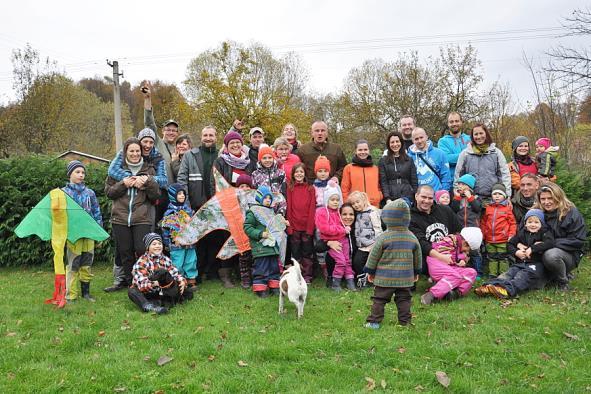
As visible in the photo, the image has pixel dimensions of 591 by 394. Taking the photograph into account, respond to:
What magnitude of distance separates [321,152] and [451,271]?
3.03 m

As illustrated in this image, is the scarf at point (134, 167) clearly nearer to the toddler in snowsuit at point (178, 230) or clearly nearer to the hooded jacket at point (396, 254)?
the toddler in snowsuit at point (178, 230)

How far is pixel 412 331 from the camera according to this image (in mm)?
5012

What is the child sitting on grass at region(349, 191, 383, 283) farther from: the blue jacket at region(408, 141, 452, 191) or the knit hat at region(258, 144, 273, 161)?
the knit hat at region(258, 144, 273, 161)

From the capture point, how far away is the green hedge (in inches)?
352

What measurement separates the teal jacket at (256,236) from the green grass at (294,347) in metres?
0.78

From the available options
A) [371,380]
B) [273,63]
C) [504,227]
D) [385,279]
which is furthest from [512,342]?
[273,63]

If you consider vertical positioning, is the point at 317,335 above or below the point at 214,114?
below

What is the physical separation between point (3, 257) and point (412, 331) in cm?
824

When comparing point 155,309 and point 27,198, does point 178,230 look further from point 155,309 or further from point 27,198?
point 27,198

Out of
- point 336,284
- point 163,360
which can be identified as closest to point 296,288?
point 336,284

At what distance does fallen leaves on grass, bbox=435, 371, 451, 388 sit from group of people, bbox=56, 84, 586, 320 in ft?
7.14

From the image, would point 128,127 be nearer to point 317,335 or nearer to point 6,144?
point 6,144

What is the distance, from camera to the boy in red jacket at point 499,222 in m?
7.31

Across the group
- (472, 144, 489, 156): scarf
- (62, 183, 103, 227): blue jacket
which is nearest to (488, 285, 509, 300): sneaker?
(472, 144, 489, 156): scarf
